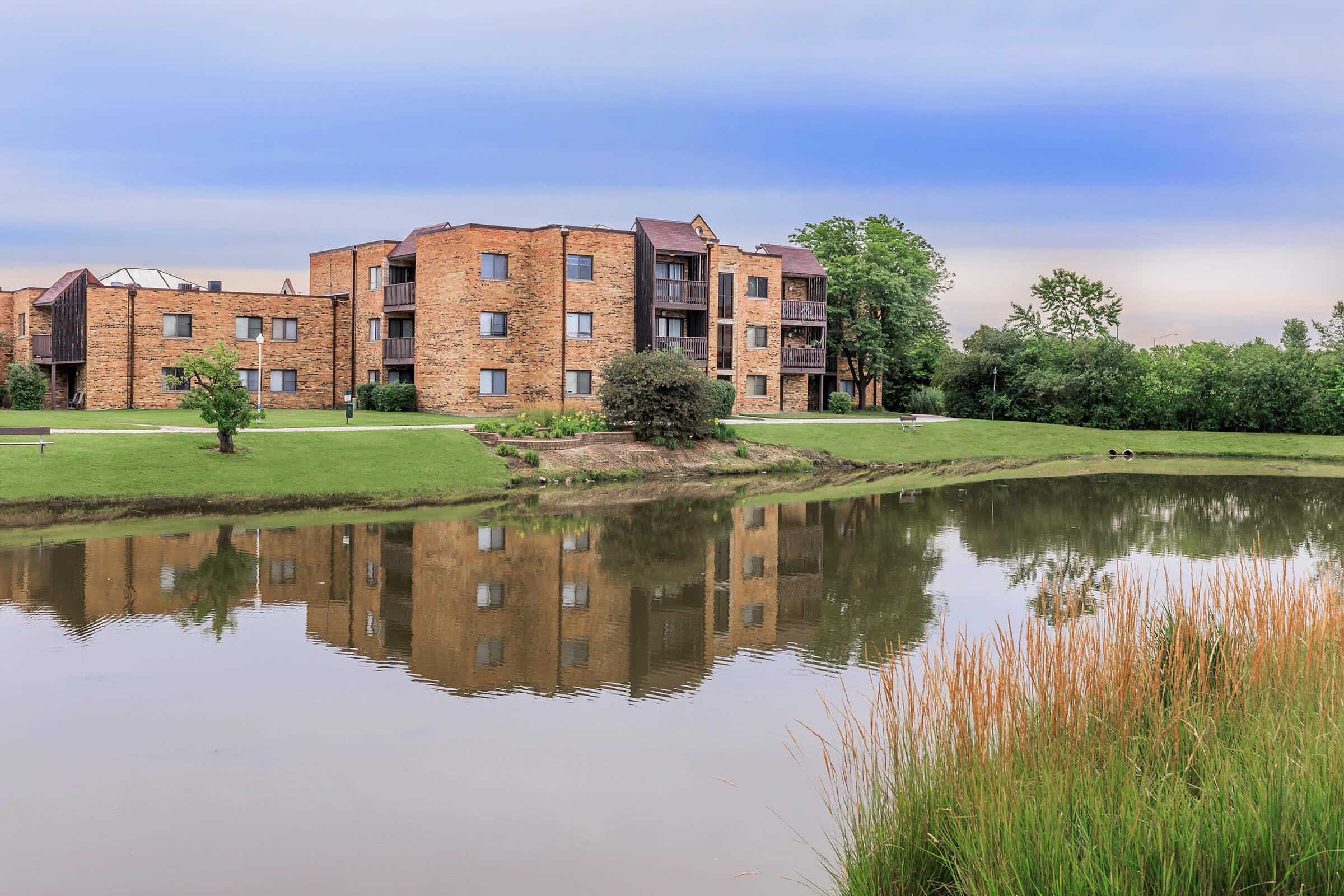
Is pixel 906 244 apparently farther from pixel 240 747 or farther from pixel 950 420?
pixel 240 747

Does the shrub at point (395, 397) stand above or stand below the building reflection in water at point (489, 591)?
above

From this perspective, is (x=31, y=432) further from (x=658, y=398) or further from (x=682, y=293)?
(x=682, y=293)

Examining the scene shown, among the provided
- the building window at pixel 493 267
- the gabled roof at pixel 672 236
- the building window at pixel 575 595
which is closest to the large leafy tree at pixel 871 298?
the gabled roof at pixel 672 236

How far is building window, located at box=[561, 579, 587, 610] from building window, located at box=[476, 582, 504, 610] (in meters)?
0.98

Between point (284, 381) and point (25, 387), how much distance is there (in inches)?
482

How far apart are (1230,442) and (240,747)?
2205 inches

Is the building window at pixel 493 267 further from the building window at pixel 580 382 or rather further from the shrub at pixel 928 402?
the shrub at pixel 928 402

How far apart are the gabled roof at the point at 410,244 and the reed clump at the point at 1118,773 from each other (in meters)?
51.1

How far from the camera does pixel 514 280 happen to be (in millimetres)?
53750

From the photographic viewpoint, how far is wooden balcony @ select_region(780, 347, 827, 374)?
62.6 metres

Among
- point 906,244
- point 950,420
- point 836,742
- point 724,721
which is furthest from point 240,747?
point 906,244

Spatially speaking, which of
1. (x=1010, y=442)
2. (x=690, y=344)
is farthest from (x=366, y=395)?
(x=1010, y=442)

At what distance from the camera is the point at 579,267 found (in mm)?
54031

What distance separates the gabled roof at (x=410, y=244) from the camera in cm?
5606
